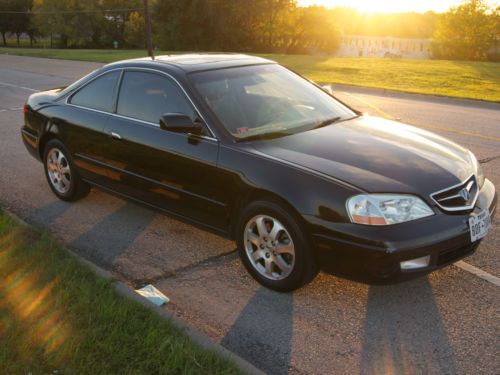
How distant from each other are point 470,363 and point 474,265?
1.34 metres

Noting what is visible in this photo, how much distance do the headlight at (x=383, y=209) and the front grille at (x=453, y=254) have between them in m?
0.29

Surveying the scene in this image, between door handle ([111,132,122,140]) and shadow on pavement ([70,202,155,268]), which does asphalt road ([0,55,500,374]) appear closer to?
shadow on pavement ([70,202,155,268])

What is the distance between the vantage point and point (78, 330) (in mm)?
3121

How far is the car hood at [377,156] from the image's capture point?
3506 mm

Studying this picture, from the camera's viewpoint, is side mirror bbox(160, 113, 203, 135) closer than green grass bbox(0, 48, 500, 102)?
Yes

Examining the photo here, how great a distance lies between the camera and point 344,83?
1814cm

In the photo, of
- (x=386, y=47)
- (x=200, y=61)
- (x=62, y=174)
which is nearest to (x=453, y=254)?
(x=200, y=61)

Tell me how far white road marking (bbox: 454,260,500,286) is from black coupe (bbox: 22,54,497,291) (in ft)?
1.66

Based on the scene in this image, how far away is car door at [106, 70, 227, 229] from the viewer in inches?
163

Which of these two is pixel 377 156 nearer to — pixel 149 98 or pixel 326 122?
pixel 326 122

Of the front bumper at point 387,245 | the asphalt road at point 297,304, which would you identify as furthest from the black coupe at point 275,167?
the asphalt road at point 297,304

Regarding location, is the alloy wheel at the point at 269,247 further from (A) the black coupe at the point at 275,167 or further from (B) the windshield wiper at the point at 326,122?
(B) the windshield wiper at the point at 326,122

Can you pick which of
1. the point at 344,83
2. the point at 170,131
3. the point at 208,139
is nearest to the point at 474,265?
the point at 208,139

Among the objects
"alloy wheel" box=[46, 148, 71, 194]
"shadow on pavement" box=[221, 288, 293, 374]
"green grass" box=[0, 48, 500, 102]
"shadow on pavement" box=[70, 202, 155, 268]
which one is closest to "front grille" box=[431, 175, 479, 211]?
"shadow on pavement" box=[221, 288, 293, 374]
